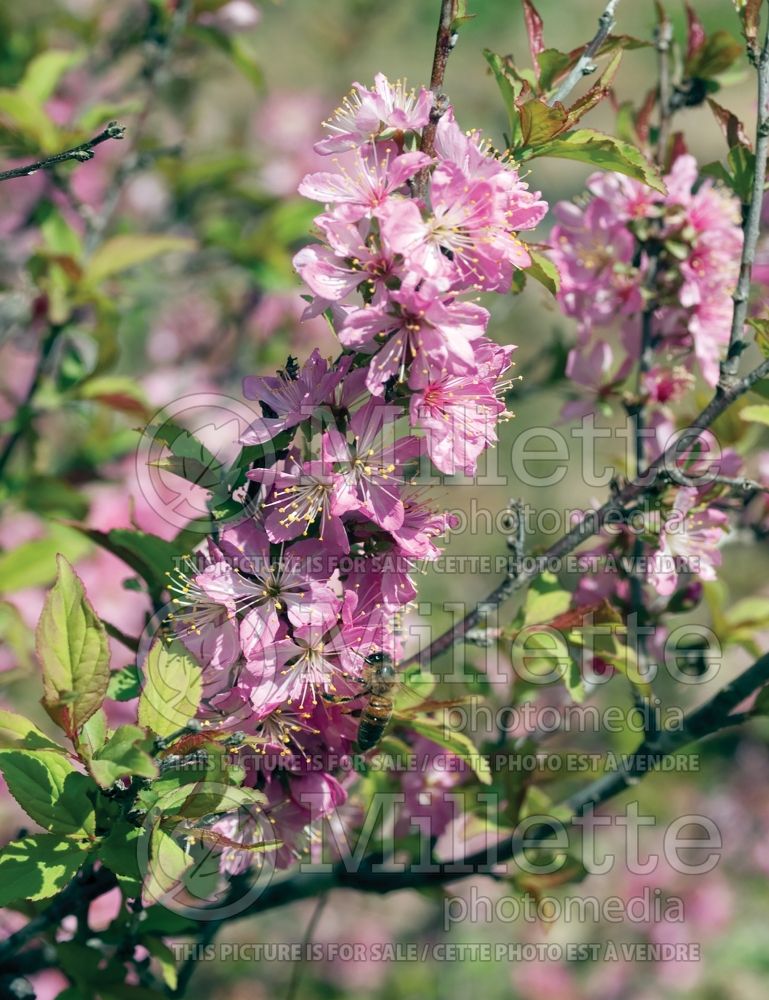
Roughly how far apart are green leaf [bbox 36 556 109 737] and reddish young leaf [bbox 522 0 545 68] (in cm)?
92

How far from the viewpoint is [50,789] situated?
111 cm

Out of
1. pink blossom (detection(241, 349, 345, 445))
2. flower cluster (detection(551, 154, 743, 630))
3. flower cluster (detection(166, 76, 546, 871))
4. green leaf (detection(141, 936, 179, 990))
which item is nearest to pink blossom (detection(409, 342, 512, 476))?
flower cluster (detection(166, 76, 546, 871))

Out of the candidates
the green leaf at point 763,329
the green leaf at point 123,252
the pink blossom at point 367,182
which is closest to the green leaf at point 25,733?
the pink blossom at point 367,182

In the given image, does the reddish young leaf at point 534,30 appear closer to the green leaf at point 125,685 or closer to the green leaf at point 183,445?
the green leaf at point 183,445

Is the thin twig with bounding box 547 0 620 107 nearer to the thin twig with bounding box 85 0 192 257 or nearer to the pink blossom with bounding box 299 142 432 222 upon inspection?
the pink blossom with bounding box 299 142 432 222

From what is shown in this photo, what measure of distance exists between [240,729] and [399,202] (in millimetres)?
635

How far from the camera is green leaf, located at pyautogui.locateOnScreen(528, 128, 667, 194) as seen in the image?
3.85 feet

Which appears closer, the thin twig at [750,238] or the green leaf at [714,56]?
the thin twig at [750,238]

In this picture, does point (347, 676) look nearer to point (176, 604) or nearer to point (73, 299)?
point (176, 604)

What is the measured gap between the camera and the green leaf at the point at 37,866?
1038 mm

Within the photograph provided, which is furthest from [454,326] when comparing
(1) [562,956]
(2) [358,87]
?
(1) [562,956]

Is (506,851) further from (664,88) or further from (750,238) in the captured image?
(664,88)

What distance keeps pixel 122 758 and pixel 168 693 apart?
0.10m

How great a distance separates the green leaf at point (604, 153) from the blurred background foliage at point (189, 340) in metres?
0.25
